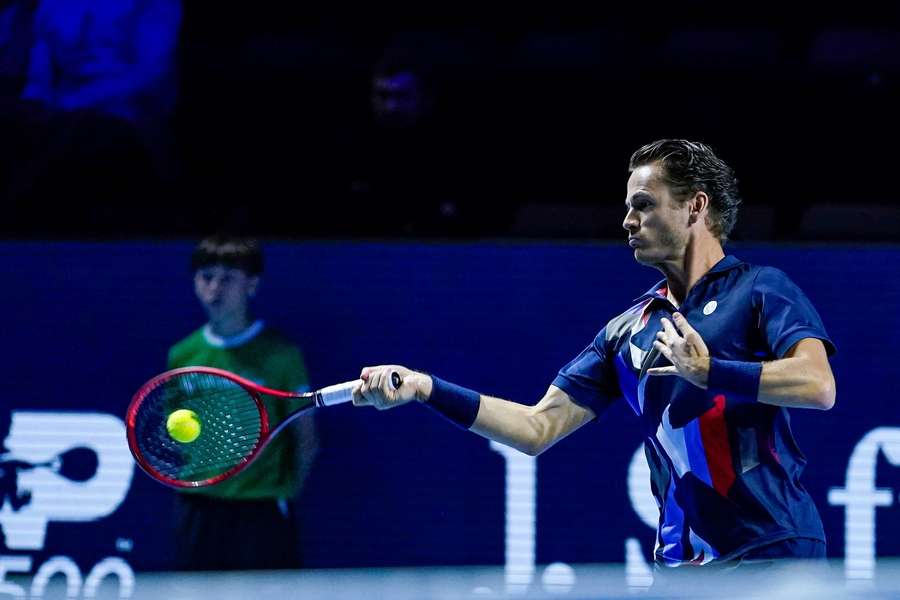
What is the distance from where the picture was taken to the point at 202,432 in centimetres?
376

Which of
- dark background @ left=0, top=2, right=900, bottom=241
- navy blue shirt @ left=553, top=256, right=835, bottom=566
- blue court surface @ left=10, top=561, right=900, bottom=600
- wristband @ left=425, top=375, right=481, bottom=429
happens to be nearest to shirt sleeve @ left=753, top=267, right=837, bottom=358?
navy blue shirt @ left=553, top=256, right=835, bottom=566

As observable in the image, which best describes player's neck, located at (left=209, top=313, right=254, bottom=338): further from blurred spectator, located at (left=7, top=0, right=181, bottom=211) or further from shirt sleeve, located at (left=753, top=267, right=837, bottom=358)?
shirt sleeve, located at (left=753, top=267, right=837, bottom=358)

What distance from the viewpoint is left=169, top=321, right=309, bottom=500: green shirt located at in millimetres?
4711

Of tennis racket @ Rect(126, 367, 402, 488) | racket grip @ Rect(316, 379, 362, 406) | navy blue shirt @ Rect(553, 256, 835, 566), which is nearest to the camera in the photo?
navy blue shirt @ Rect(553, 256, 835, 566)

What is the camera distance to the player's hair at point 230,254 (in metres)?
4.84

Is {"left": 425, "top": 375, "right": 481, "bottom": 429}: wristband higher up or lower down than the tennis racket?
higher up

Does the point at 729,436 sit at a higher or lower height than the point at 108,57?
lower

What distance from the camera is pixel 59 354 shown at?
4953 mm

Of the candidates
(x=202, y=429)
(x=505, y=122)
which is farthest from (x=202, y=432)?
(x=505, y=122)

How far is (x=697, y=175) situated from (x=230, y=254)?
7.21 feet

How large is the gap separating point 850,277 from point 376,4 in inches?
91.4

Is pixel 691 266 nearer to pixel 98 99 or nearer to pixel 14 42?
pixel 98 99

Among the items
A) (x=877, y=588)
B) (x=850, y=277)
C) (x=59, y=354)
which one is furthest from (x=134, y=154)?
(x=877, y=588)

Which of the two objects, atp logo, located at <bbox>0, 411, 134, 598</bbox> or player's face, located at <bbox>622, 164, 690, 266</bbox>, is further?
atp logo, located at <bbox>0, 411, 134, 598</bbox>
